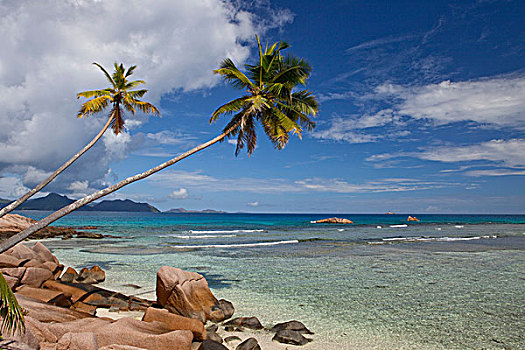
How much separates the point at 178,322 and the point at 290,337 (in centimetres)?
245

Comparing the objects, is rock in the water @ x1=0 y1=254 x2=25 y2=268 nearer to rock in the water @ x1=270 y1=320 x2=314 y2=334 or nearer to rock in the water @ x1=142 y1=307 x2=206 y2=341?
rock in the water @ x1=142 y1=307 x2=206 y2=341

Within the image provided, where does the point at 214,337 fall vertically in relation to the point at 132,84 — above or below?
below

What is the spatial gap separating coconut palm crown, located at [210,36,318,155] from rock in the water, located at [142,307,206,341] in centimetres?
765

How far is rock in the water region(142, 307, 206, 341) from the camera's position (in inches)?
282

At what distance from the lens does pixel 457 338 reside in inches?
311

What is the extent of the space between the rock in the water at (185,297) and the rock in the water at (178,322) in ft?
3.95

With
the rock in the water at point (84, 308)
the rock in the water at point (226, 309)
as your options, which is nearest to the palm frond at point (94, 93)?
the rock in the water at point (84, 308)

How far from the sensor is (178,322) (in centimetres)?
732

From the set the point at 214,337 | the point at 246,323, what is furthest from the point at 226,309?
the point at 214,337

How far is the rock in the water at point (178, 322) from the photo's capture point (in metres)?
7.15

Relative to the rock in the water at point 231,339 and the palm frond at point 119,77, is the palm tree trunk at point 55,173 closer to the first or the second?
the palm frond at point 119,77

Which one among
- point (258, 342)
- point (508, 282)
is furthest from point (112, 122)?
point (508, 282)

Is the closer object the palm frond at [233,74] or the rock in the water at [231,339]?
the rock in the water at [231,339]

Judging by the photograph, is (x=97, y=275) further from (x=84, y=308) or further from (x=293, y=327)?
(x=293, y=327)
